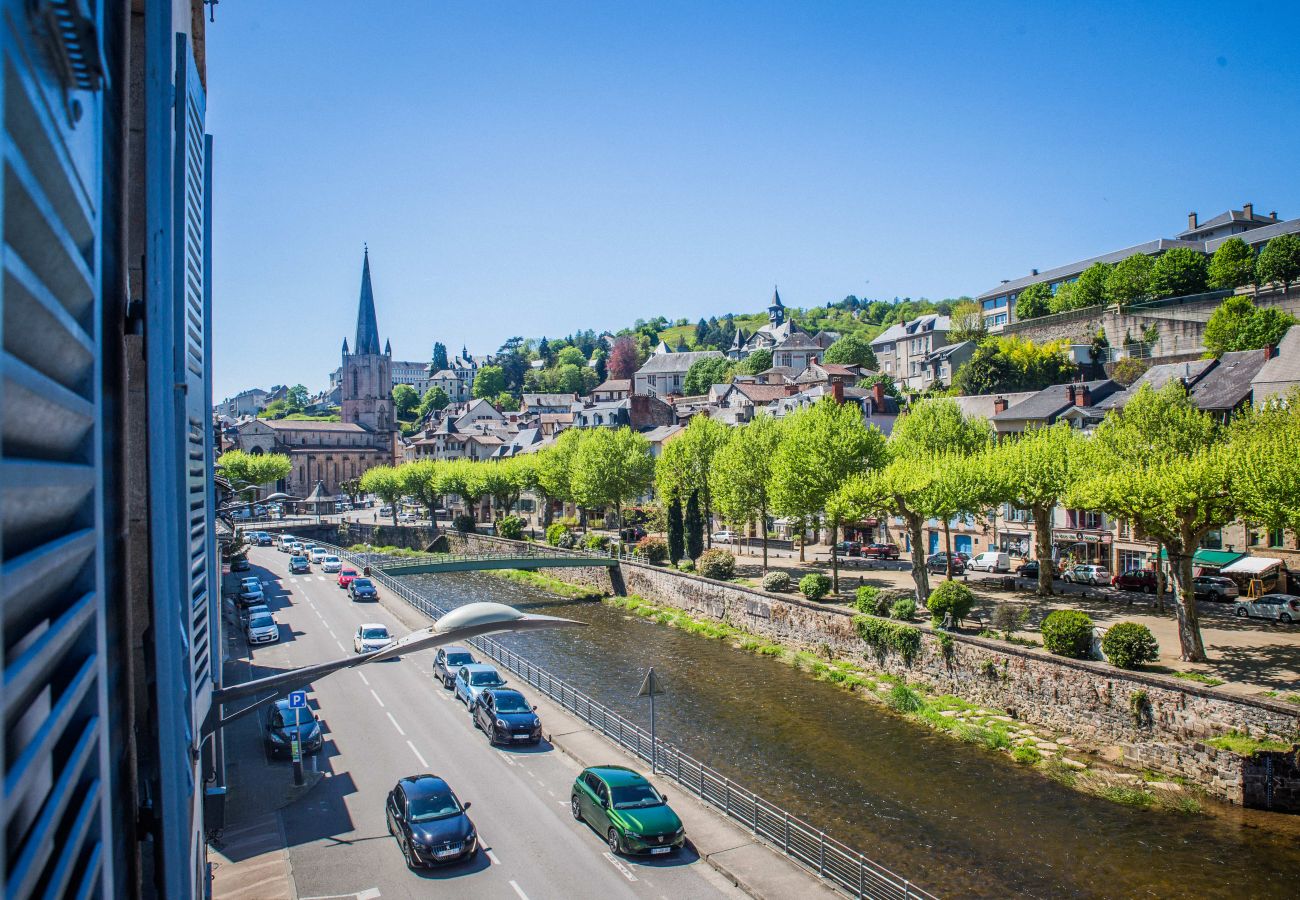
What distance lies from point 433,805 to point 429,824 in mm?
556

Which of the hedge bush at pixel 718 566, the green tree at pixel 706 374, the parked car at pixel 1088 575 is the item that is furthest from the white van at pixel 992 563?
the green tree at pixel 706 374

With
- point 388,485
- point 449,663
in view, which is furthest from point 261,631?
point 388,485

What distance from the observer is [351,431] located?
130875 mm

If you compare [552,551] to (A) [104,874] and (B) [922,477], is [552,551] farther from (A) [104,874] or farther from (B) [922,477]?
(A) [104,874]

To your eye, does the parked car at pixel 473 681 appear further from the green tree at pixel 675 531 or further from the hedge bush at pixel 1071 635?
the green tree at pixel 675 531

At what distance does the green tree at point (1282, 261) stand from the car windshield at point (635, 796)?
68.6m

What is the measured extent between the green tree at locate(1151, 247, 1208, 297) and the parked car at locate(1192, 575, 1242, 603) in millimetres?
47355

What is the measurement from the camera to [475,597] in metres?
52.9

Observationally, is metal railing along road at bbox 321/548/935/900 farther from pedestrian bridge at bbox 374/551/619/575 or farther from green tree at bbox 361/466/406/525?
green tree at bbox 361/466/406/525

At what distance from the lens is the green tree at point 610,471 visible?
202 ft

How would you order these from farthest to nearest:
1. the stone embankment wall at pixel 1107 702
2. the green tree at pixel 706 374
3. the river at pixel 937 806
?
the green tree at pixel 706 374, the stone embankment wall at pixel 1107 702, the river at pixel 937 806

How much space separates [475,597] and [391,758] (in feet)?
105

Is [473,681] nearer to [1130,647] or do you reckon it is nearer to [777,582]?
[777,582]

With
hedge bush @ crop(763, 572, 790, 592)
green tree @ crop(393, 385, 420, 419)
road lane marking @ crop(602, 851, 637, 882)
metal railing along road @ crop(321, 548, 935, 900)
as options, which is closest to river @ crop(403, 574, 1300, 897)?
metal railing along road @ crop(321, 548, 935, 900)
